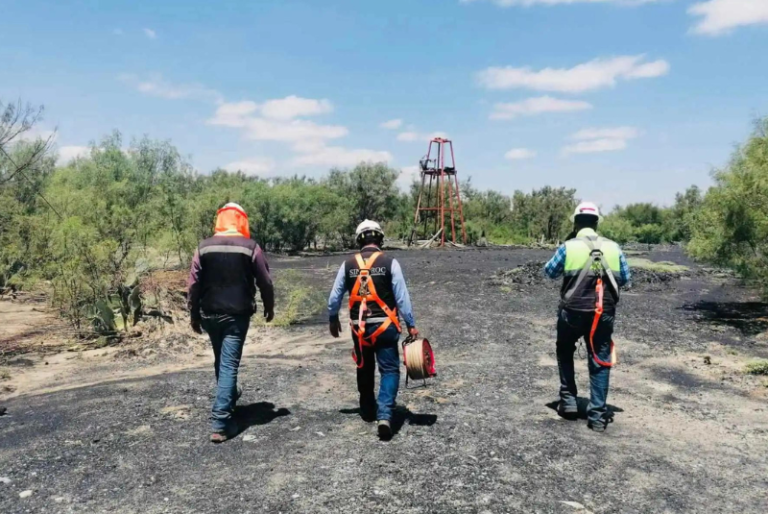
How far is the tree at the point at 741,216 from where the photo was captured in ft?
43.6

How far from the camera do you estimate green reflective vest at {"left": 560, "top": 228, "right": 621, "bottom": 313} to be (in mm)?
5449

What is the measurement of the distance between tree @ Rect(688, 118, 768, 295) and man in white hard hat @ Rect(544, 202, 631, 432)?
9.66 m

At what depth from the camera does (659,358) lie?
976 centimetres

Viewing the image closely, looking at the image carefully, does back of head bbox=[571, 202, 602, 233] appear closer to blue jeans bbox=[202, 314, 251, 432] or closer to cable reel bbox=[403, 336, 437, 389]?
cable reel bbox=[403, 336, 437, 389]

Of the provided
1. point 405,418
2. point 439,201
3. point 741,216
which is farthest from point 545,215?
point 405,418

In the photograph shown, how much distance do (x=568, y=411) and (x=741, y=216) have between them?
10.6 m

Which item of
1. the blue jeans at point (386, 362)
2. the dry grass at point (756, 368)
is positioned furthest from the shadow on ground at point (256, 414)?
the dry grass at point (756, 368)

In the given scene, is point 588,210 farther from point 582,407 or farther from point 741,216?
point 741,216

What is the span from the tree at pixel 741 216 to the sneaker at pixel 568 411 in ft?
32.6

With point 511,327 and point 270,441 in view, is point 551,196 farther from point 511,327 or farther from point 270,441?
point 270,441

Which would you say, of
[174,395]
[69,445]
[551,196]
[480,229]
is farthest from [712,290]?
[551,196]

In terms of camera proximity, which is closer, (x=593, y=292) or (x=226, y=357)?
(x=226, y=357)

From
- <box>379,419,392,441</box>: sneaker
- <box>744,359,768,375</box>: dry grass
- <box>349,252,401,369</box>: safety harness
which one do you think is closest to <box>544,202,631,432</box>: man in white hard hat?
<box>349,252,401,369</box>: safety harness

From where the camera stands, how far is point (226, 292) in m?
5.16
